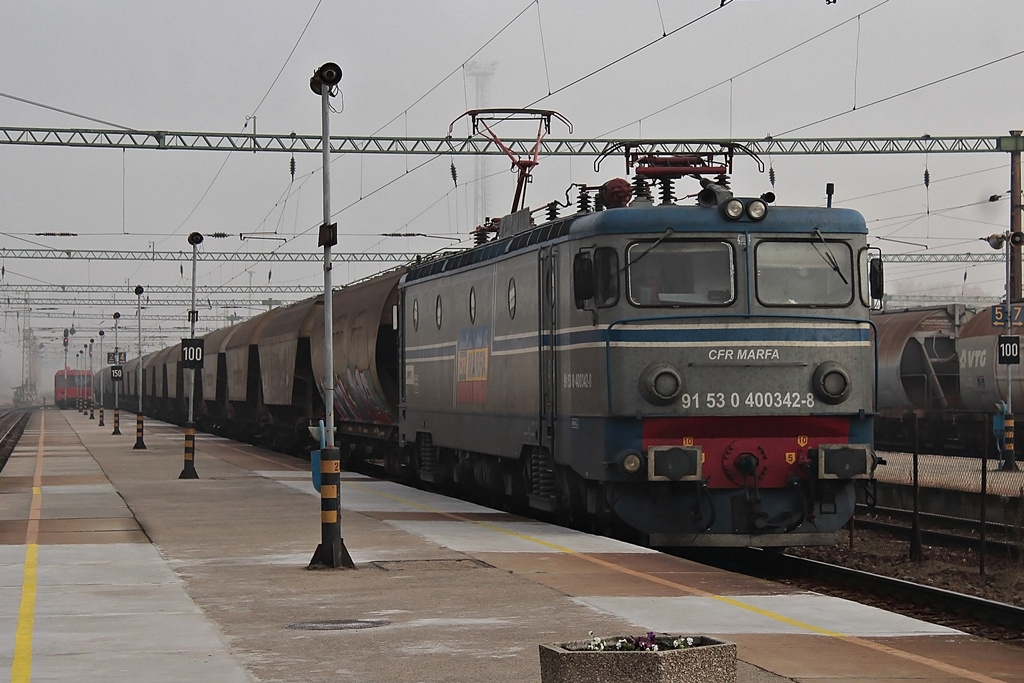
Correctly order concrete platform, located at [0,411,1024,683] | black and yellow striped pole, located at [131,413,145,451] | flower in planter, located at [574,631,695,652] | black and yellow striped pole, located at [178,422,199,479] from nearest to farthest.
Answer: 1. flower in planter, located at [574,631,695,652]
2. concrete platform, located at [0,411,1024,683]
3. black and yellow striped pole, located at [178,422,199,479]
4. black and yellow striped pole, located at [131,413,145,451]

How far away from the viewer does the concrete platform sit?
8641mm

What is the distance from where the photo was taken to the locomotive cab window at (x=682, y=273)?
1509cm

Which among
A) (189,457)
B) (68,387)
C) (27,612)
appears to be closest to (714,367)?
(27,612)

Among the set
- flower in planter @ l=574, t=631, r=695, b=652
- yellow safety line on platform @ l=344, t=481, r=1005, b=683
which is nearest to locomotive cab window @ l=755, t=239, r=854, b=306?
yellow safety line on platform @ l=344, t=481, r=1005, b=683

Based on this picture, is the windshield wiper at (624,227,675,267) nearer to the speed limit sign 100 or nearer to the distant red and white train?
the speed limit sign 100

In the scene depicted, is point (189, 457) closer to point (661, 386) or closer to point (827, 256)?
point (661, 386)

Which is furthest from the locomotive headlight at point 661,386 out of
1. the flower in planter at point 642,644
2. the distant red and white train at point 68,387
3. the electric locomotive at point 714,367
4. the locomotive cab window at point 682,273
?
the distant red and white train at point 68,387

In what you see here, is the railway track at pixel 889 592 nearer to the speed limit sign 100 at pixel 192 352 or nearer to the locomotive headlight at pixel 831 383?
the locomotive headlight at pixel 831 383

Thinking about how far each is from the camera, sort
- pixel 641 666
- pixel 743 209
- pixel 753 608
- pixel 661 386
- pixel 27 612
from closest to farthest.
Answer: pixel 641 666 → pixel 27 612 → pixel 753 608 → pixel 661 386 → pixel 743 209

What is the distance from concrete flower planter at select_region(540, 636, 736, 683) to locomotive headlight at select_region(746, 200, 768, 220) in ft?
31.7

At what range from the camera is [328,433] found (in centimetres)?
1429

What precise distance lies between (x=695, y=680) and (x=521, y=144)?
37236 millimetres

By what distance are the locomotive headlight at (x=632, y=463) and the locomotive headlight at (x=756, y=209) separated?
2.86 m

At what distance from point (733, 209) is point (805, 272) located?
1.04 m
